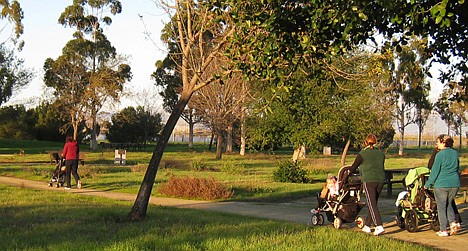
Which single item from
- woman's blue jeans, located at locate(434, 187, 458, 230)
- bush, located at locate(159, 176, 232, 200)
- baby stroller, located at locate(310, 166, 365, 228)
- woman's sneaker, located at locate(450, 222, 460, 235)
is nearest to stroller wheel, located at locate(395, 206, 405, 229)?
baby stroller, located at locate(310, 166, 365, 228)

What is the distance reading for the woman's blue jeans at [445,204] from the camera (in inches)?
398

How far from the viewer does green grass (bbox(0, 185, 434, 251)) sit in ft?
26.1

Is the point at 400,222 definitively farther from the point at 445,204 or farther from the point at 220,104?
the point at 220,104

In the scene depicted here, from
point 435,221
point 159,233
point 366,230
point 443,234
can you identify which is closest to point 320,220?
point 366,230

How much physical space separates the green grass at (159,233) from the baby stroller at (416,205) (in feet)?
4.21

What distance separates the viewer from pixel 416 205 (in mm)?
10773

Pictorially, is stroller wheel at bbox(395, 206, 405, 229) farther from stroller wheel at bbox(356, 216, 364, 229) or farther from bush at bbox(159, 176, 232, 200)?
bush at bbox(159, 176, 232, 200)

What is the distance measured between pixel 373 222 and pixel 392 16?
13.9 ft

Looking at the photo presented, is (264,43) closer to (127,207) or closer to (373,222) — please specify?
(373,222)

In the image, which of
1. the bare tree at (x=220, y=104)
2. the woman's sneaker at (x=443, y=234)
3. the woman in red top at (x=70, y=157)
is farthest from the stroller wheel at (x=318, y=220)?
the bare tree at (x=220, y=104)

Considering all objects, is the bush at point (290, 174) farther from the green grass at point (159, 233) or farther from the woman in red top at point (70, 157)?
the green grass at point (159, 233)

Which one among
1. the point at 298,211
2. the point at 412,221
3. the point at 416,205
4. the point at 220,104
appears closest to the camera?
the point at 412,221

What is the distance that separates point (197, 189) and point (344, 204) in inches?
257

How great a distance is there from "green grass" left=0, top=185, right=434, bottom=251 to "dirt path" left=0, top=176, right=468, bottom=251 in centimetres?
90
